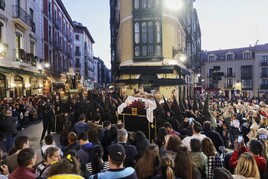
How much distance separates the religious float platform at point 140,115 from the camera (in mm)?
10461

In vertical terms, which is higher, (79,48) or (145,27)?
(79,48)

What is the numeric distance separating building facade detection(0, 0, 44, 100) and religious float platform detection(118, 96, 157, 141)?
31.5 ft

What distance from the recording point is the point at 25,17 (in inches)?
949

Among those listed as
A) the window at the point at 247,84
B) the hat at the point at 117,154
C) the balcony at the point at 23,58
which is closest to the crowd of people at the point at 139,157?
the hat at the point at 117,154

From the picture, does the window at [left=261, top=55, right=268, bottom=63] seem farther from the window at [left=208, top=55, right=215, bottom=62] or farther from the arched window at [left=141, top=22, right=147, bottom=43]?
the arched window at [left=141, top=22, right=147, bottom=43]

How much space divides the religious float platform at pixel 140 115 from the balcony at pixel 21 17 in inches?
576

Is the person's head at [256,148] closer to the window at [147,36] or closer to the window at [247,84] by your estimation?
the window at [147,36]

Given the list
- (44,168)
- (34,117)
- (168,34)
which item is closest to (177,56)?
(168,34)

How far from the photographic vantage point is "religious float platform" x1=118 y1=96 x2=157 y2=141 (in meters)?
10.5

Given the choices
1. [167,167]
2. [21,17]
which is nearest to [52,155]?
[167,167]

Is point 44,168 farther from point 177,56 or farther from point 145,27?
point 177,56

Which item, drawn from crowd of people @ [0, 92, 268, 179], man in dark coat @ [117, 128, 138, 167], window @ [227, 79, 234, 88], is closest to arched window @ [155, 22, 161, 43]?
crowd of people @ [0, 92, 268, 179]

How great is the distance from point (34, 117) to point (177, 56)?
12.3 m

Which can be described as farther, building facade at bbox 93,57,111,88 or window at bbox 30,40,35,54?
building facade at bbox 93,57,111,88
